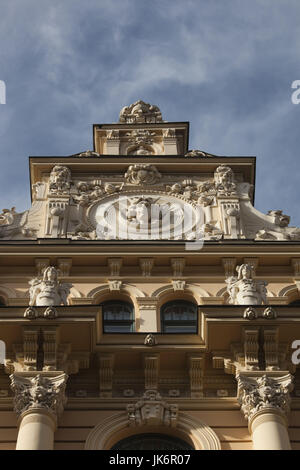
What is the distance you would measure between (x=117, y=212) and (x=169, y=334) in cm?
688

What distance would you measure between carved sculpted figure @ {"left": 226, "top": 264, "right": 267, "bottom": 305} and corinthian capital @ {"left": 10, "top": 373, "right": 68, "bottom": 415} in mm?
4553

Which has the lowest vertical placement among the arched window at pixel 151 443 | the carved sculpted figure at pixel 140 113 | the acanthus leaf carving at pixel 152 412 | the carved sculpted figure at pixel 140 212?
the arched window at pixel 151 443

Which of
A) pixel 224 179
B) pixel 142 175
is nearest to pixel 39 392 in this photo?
pixel 142 175

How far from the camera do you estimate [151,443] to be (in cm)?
1994

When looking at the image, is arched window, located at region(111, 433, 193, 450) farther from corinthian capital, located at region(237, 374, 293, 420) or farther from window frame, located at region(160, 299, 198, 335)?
window frame, located at region(160, 299, 198, 335)

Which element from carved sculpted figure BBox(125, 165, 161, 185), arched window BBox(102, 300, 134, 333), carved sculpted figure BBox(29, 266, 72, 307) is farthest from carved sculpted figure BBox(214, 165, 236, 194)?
carved sculpted figure BBox(29, 266, 72, 307)

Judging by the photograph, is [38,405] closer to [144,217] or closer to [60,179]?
[144,217]

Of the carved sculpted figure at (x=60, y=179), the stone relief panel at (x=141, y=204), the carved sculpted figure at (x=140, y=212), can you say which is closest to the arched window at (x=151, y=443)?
the stone relief panel at (x=141, y=204)

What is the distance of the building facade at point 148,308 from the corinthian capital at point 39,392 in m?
0.03

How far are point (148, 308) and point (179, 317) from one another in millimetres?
814

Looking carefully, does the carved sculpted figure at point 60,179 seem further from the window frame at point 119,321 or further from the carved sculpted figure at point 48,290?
the carved sculpted figure at point 48,290

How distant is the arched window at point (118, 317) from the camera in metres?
23.5

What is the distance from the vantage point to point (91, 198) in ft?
93.7
